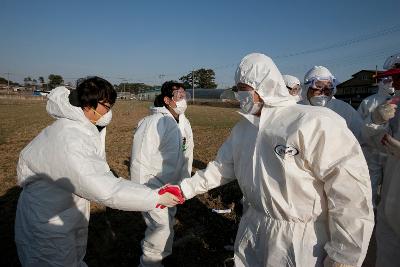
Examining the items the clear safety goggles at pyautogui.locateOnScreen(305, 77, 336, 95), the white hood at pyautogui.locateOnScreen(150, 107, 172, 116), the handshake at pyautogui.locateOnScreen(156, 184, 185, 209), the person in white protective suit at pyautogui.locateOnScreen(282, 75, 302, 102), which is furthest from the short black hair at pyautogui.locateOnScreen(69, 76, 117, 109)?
the person in white protective suit at pyautogui.locateOnScreen(282, 75, 302, 102)

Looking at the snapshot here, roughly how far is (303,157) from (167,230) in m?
2.58

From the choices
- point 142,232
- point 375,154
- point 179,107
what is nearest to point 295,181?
point 179,107

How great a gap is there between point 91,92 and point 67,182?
0.81 metres

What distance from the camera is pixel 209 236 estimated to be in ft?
17.7

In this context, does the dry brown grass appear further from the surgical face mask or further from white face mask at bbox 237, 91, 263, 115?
the surgical face mask

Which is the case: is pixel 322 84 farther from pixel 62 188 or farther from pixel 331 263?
pixel 62 188

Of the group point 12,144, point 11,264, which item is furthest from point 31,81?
point 11,264

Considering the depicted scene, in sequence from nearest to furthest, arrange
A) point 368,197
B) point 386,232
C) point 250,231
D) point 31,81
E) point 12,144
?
point 368,197
point 250,231
point 386,232
point 12,144
point 31,81

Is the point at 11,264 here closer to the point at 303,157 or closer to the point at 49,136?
the point at 49,136

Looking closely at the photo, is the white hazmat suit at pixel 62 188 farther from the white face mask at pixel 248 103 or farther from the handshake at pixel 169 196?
the white face mask at pixel 248 103

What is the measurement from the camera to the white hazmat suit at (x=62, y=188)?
2596 mm

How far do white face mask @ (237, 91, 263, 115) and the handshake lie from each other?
3.20 feet

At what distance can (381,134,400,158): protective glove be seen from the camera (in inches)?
117

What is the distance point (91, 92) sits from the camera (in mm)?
2922
